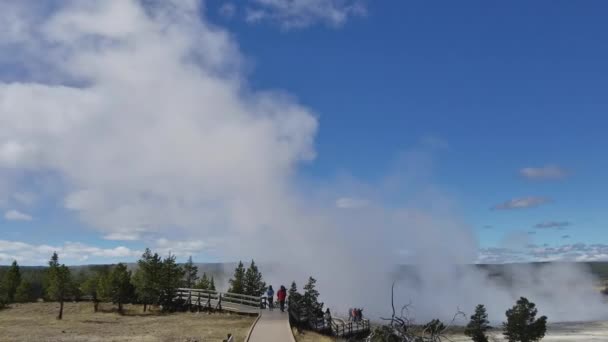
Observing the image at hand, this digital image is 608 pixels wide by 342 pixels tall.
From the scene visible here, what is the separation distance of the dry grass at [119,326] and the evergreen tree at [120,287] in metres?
1.70

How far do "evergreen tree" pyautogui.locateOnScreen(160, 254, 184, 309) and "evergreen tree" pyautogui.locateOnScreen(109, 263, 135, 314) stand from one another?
362 cm

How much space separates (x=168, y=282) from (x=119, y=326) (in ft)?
36.0

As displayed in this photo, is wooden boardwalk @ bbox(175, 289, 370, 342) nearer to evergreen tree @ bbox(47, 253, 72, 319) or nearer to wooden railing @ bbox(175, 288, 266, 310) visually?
wooden railing @ bbox(175, 288, 266, 310)

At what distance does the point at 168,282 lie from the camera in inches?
1734

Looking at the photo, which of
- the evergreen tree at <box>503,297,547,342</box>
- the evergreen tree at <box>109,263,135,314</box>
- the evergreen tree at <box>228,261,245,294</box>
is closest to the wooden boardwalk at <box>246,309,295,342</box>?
the evergreen tree at <box>109,263,135,314</box>

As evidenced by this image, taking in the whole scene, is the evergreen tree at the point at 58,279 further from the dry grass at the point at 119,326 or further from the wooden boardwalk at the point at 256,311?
the wooden boardwalk at the point at 256,311

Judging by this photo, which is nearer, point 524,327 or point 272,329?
point 272,329

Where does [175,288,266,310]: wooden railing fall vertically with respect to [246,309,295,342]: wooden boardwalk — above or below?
above

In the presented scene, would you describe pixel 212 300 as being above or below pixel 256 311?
above

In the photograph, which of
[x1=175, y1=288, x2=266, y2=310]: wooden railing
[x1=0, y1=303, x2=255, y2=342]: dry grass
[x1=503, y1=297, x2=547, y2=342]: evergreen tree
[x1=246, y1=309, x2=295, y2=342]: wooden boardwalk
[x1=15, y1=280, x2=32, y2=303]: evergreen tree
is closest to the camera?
[x1=246, y1=309, x2=295, y2=342]: wooden boardwalk

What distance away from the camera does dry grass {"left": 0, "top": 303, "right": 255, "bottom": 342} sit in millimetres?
27672

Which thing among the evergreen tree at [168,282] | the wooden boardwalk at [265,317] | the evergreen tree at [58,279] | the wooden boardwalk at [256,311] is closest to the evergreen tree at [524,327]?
the wooden boardwalk at [265,317]

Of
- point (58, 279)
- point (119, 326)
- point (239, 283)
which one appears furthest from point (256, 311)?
point (239, 283)

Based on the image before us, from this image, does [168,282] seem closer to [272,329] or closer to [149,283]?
[149,283]
